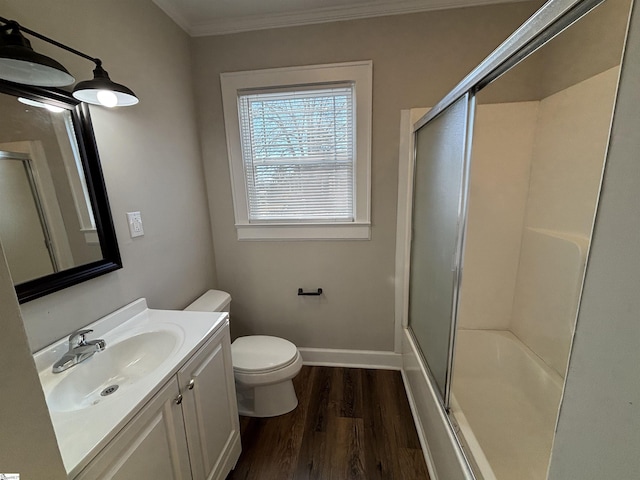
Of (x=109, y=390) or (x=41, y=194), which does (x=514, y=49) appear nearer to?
(x=41, y=194)

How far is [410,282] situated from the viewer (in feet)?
6.38

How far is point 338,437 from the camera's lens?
155 cm

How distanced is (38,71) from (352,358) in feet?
7.65

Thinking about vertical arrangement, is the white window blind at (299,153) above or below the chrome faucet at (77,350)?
above

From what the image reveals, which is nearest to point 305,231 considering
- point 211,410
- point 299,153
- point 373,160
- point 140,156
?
point 299,153

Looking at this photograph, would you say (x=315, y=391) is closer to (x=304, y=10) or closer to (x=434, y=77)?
(x=434, y=77)

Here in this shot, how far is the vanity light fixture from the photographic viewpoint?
2.59 feet

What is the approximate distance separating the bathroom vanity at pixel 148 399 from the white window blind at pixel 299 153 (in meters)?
0.99

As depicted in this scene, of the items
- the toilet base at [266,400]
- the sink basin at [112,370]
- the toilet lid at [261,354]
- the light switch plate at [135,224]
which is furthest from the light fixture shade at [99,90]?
the toilet base at [266,400]

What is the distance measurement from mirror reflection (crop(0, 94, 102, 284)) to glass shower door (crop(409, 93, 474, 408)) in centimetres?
160

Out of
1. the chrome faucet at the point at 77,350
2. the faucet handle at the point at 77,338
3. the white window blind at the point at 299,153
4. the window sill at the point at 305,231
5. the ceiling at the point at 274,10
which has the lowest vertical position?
the chrome faucet at the point at 77,350

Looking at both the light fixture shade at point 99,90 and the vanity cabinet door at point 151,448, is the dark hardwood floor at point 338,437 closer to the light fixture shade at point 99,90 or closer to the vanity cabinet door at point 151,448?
the vanity cabinet door at point 151,448

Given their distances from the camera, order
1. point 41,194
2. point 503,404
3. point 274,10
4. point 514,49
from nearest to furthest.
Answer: point 514,49, point 41,194, point 503,404, point 274,10

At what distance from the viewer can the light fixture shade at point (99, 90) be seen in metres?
0.98
